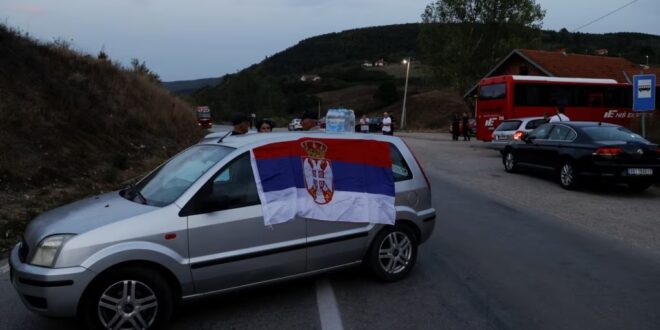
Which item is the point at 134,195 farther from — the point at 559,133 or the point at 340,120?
the point at 559,133

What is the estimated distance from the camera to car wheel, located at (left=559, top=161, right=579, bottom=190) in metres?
12.0

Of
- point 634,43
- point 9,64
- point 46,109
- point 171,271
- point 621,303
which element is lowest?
point 621,303

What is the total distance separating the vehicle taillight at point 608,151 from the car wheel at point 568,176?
730 millimetres

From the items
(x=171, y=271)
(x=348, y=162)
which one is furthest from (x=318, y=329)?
(x=348, y=162)

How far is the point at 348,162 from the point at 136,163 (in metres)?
12.0

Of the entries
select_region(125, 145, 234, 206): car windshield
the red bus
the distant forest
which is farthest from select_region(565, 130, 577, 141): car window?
the distant forest

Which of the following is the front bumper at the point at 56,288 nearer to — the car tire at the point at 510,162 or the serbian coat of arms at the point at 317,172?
the serbian coat of arms at the point at 317,172

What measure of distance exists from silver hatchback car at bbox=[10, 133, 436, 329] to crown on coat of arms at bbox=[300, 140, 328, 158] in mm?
126

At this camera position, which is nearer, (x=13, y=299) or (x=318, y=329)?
(x=318, y=329)

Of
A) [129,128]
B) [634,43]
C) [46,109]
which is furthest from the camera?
[634,43]

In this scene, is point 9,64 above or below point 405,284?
above

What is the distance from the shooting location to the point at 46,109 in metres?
15.0

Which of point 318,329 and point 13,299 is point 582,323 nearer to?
point 318,329

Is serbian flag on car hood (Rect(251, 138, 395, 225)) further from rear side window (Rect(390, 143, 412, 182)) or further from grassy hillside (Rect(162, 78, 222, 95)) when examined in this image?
grassy hillside (Rect(162, 78, 222, 95))
